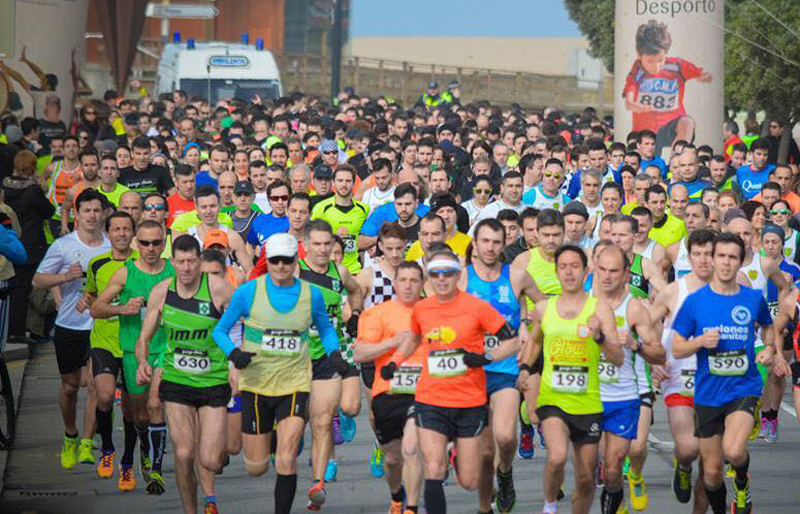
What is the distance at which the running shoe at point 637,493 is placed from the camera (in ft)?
36.3

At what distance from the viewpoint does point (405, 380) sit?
1074cm

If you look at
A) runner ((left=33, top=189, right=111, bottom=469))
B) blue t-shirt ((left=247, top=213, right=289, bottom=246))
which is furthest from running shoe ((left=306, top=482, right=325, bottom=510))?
blue t-shirt ((left=247, top=213, right=289, bottom=246))

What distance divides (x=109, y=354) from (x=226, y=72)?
2186cm

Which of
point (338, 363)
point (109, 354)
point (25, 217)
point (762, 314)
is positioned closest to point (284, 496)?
point (338, 363)

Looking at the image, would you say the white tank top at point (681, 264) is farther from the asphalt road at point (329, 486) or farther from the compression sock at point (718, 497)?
the compression sock at point (718, 497)

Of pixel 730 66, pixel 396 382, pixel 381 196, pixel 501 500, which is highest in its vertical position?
pixel 730 66

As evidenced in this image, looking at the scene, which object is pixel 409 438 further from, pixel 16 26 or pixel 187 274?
pixel 16 26

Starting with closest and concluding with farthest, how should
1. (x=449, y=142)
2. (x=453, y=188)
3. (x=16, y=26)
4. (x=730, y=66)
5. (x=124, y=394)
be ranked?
(x=124, y=394)
(x=453, y=188)
(x=449, y=142)
(x=16, y=26)
(x=730, y=66)

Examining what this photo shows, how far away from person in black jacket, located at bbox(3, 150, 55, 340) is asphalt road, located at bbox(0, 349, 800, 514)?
130 inches

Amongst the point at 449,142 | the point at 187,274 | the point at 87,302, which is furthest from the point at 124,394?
the point at 449,142

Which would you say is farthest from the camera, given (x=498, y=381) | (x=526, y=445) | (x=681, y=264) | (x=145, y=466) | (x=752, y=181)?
(x=752, y=181)

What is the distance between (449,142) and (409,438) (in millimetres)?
13308

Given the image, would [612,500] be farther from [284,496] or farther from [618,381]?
[284,496]

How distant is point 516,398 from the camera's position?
428 inches
